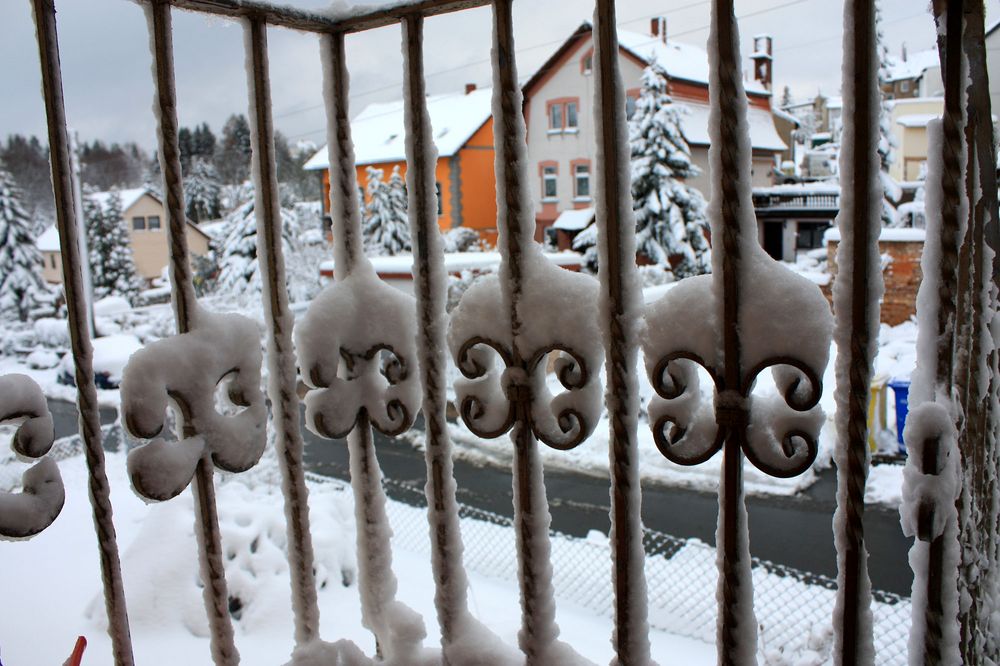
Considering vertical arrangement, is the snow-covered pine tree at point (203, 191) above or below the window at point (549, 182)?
above

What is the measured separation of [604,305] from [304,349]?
1.85 ft

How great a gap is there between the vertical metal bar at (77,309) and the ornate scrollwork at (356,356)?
342 mm

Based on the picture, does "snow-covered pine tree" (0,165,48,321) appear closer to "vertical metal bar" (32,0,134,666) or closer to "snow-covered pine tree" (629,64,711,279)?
"snow-covered pine tree" (629,64,711,279)

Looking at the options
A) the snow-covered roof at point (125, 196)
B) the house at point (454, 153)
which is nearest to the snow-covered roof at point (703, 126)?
the house at point (454, 153)

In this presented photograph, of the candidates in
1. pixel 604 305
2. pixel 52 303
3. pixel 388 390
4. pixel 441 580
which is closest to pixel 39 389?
pixel 388 390

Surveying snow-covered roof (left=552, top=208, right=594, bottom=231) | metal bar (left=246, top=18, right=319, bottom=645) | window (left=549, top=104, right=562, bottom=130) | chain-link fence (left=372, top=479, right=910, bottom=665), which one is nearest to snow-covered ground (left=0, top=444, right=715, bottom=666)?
chain-link fence (left=372, top=479, right=910, bottom=665)

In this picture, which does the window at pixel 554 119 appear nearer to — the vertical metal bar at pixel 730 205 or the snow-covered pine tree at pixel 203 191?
the vertical metal bar at pixel 730 205

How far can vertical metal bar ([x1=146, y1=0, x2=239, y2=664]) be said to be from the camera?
1.26 m

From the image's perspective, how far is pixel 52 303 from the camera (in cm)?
1983

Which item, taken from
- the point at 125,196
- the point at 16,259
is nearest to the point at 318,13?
the point at 16,259

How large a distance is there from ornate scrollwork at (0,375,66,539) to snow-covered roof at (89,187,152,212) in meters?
24.6

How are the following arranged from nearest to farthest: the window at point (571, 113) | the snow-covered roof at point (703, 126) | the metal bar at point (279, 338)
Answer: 1. the metal bar at point (279, 338)
2. the snow-covered roof at point (703, 126)
3. the window at point (571, 113)

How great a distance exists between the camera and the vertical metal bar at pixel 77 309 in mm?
1167

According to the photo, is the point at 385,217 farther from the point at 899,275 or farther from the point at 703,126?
the point at 899,275
